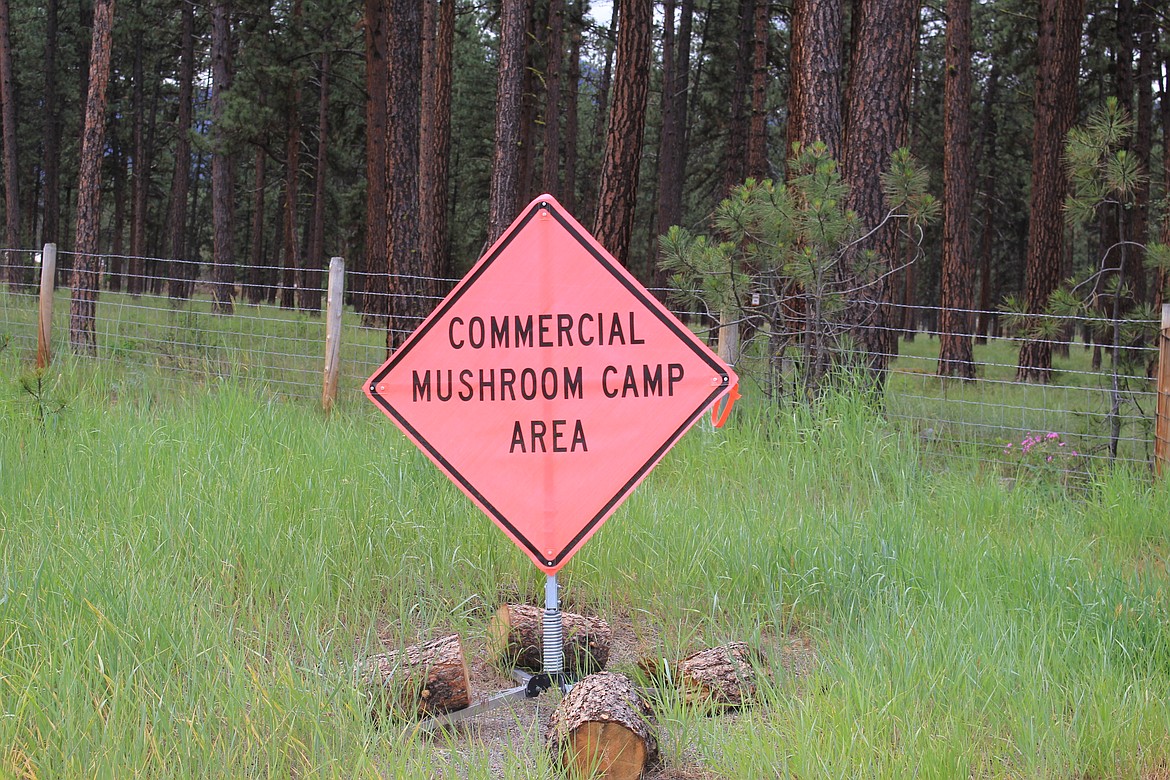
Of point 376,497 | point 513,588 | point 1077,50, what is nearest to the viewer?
point 513,588

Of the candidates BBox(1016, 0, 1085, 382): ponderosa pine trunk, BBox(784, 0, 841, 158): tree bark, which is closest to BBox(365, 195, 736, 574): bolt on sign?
BBox(784, 0, 841, 158): tree bark

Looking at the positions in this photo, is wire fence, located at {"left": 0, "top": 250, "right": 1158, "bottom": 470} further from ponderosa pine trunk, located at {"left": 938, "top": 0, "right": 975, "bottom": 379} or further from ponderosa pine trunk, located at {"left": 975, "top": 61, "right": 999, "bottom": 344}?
ponderosa pine trunk, located at {"left": 975, "top": 61, "right": 999, "bottom": 344}

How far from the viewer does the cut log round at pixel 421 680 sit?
A: 331 centimetres

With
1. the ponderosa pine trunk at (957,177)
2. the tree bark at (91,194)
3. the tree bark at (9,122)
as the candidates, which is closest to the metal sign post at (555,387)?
the tree bark at (91,194)

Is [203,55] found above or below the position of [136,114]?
above

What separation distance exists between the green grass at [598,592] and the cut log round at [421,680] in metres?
0.15

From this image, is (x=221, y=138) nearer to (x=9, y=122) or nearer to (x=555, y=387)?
(x=9, y=122)

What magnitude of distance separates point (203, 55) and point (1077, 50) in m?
33.2

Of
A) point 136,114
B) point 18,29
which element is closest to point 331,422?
point 136,114

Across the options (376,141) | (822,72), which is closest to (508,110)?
(822,72)

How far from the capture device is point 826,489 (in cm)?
601

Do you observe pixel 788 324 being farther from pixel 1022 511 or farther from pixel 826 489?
pixel 1022 511

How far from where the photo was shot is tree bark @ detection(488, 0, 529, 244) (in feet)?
41.4

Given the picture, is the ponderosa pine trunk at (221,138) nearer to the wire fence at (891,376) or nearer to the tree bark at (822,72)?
Answer: the wire fence at (891,376)
